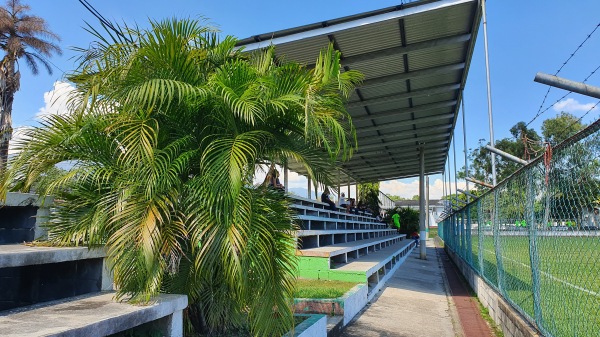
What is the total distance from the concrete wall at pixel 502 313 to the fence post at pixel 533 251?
23 centimetres

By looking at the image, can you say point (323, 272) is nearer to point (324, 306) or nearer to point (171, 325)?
point (324, 306)

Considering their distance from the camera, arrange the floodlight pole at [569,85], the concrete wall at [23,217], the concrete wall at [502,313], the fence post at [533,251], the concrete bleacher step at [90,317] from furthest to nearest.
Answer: the concrete wall at [502,313] < the fence post at [533,251] < the concrete wall at [23,217] < the concrete bleacher step at [90,317] < the floodlight pole at [569,85]

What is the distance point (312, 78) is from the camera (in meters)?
4.05

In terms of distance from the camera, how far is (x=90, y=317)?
2.62 m

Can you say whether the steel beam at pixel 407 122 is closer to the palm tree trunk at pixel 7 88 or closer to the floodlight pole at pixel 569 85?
the floodlight pole at pixel 569 85

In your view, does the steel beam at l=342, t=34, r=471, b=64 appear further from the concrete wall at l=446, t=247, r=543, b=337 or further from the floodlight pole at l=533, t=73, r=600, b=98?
the floodlight pole at l=533, t=73, r=600, b=98

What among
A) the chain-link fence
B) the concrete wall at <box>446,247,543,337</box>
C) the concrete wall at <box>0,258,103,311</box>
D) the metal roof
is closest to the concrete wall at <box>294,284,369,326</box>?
the metal roof

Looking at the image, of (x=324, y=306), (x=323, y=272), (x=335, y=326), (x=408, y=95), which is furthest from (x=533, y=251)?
(x=408, y=95)

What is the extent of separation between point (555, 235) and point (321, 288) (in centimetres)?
407

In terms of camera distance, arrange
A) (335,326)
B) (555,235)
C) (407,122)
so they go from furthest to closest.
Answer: (407,122) < (335,326) < (555,235)

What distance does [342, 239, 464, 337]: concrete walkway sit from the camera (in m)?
6.45

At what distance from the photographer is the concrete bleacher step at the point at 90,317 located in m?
2.31

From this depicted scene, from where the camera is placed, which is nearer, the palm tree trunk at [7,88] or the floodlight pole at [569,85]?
the floodlight pole at [569,85]

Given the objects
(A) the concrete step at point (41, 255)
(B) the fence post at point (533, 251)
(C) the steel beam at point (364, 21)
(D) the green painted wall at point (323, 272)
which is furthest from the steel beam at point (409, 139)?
(A) the concrete step at point (41, 255)
